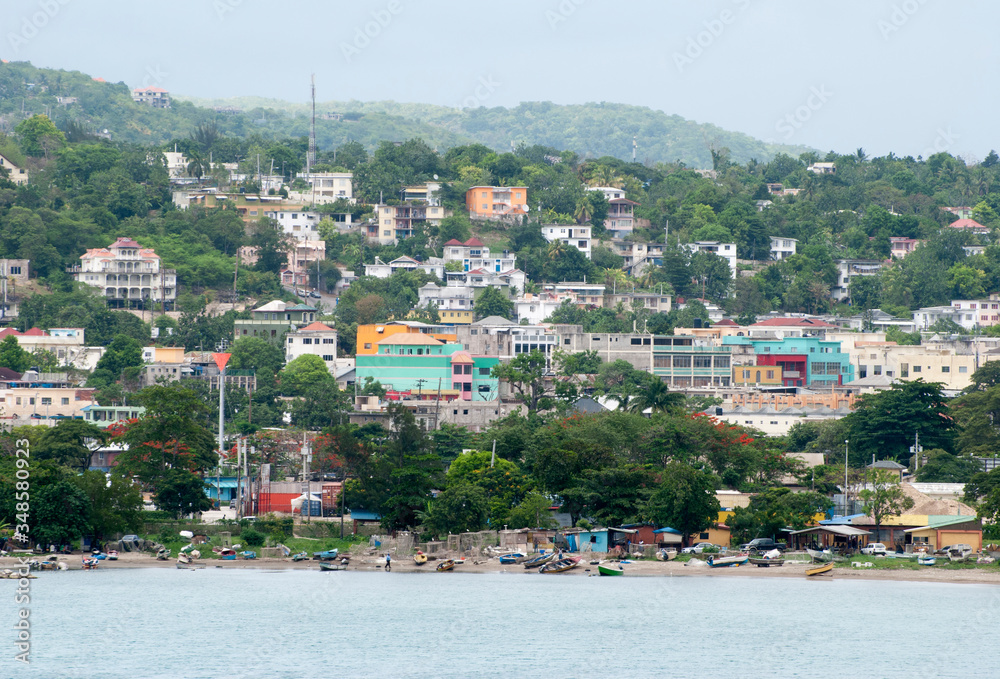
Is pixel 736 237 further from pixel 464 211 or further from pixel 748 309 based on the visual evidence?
pixel 464 211

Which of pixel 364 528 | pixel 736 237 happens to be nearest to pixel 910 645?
pixel 364 528

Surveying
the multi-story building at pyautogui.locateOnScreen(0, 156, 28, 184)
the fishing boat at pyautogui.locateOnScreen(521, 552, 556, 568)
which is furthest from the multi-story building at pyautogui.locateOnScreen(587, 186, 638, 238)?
the fishing boat at pyautogui.locateOnScreen(521, 552, 556, 568)

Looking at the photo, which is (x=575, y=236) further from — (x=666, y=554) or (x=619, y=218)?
(x=666, y=554)

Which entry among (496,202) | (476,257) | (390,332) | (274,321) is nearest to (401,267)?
(476,257)

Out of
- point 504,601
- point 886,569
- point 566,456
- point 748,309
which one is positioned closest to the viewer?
point 504,601

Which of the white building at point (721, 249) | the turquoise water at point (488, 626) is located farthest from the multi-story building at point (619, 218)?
the turquoise water at point (488, 626)
